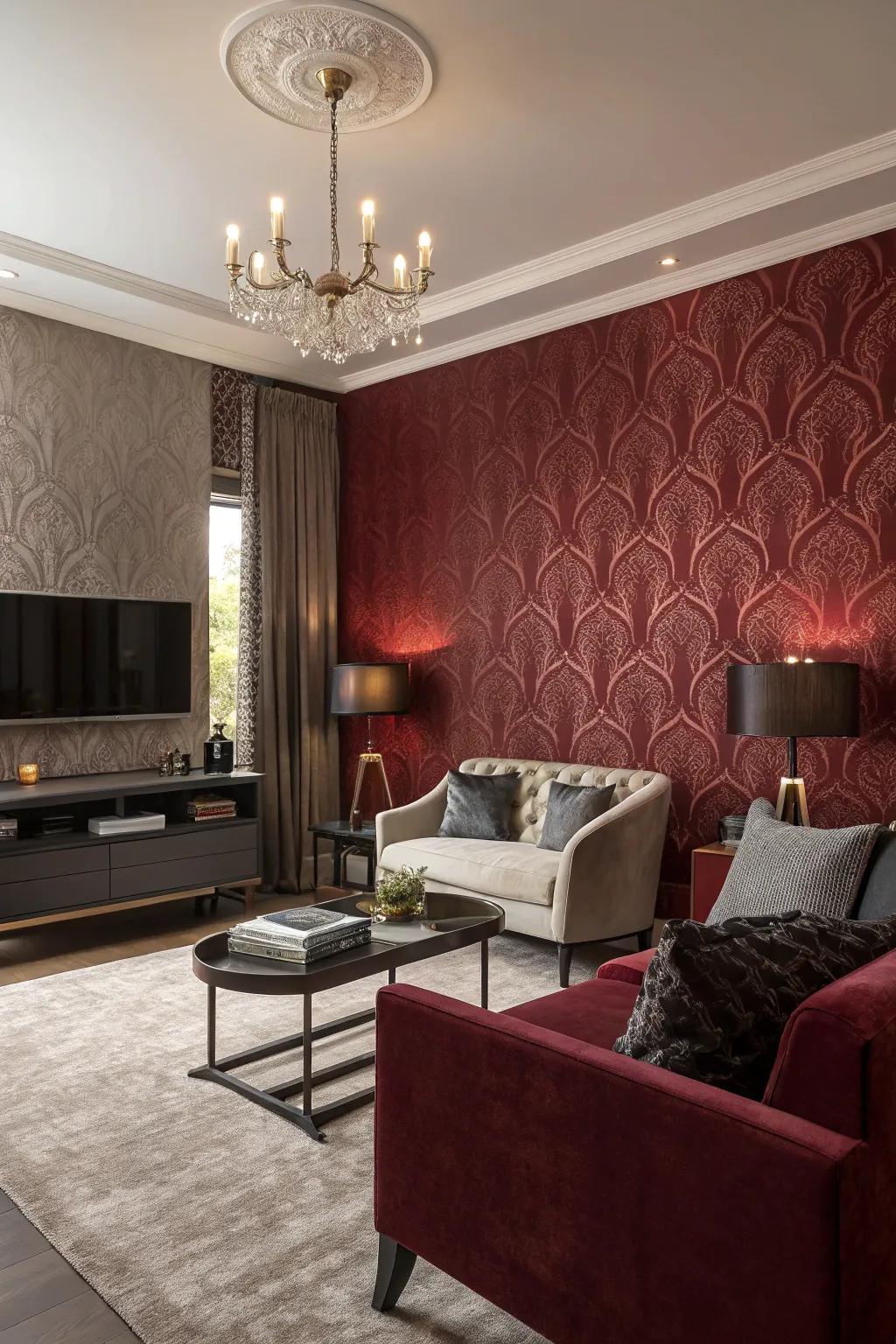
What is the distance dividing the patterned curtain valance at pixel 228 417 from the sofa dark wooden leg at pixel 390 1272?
15.4 feet

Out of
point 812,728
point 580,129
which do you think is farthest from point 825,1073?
point 580,129

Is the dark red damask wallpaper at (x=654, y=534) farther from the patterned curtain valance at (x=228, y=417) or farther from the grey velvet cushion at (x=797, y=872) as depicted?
the grey velvet cushion at (x=797, y=872)

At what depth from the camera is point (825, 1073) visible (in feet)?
4.70

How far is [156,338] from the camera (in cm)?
541

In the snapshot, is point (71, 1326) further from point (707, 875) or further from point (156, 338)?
point (156, 338)

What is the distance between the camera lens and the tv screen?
4.93 meters

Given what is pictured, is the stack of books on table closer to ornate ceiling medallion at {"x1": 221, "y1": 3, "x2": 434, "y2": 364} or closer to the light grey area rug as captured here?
the light grey area rug

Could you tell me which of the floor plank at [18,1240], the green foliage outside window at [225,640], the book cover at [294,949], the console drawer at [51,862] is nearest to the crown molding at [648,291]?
the green foliage outside window at [225,640]

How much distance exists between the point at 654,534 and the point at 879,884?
2.58 m

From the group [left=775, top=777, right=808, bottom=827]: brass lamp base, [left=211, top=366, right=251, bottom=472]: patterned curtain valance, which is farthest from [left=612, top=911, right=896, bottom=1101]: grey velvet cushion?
[left=211, top=366, right=251, bottom=472]: patterned curtain valance

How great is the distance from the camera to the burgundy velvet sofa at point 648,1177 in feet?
4.43

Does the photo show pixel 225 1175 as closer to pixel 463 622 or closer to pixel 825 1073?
pixel 825 1073

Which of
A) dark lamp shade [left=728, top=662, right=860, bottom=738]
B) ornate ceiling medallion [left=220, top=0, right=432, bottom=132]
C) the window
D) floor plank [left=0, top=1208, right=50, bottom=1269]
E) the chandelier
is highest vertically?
ornate ceiling medallion [left=220, top=0, right=432, bottom=132]

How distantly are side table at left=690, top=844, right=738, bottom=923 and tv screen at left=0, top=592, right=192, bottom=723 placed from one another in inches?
118
